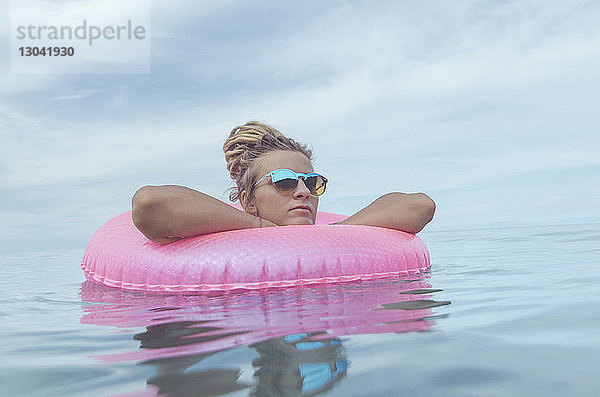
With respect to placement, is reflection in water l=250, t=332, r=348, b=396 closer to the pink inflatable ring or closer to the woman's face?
the pink inflatable ring

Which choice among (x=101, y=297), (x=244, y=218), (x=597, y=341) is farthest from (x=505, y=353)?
(x=101, y=297)

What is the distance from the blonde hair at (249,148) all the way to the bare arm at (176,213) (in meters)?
0.77

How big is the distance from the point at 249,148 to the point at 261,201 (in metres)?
0.67

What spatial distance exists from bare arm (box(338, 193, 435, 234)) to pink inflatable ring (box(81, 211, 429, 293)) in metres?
0.34

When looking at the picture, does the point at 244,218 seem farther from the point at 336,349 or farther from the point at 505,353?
the point at 505,353

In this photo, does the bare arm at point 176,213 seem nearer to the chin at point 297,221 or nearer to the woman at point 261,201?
the woman at point 261,201

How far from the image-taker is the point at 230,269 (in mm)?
3037

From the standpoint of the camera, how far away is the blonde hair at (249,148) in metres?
4.17

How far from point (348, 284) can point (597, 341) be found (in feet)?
5.52

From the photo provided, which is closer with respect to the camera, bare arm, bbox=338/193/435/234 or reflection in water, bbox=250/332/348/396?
reflection in water, bbox=250/332/348/396

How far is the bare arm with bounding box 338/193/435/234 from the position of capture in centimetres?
396

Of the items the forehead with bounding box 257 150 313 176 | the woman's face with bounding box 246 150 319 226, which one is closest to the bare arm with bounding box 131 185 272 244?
the woman's face with bounding box 246 150 319 226

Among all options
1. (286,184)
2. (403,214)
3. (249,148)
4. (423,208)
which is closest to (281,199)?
(286,184)

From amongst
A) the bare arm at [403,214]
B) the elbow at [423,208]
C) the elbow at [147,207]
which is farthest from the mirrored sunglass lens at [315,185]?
the elbow at [147,207]
